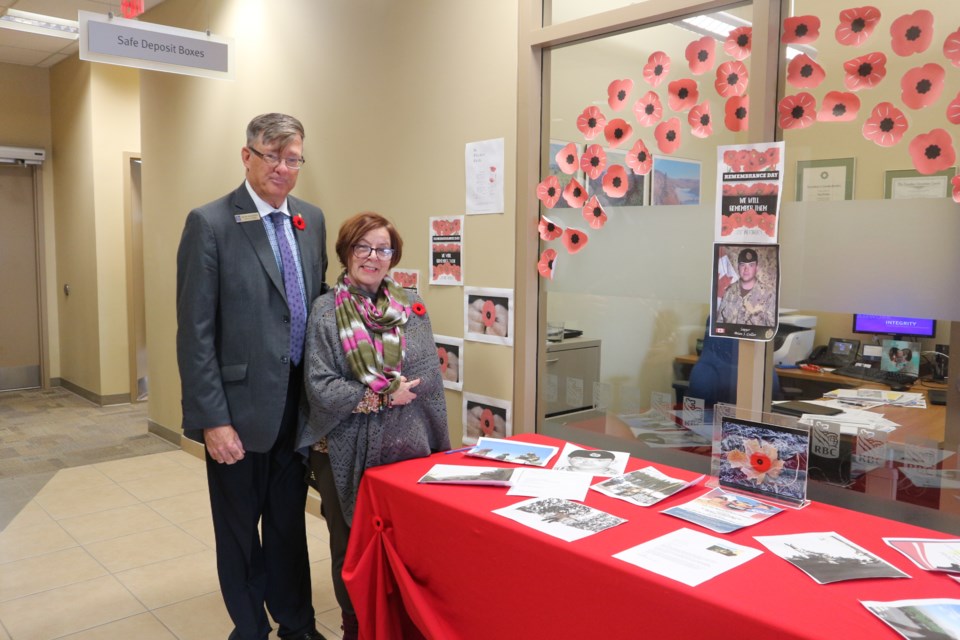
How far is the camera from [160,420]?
543 centimetres

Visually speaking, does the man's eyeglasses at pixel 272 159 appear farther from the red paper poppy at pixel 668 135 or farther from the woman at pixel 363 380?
the red paper poppy at pixel 668 135

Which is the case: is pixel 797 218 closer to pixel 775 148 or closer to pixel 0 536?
pixel 775 148

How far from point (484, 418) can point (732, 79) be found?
1.50m

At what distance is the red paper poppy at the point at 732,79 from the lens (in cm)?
213

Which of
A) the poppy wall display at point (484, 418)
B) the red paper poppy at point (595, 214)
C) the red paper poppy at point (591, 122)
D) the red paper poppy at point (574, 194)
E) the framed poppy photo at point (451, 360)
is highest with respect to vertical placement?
the red paper poppy at point (591, 122)

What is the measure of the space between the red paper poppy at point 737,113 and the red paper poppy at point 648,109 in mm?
237

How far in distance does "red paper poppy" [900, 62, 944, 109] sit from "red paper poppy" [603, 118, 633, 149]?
815 mm

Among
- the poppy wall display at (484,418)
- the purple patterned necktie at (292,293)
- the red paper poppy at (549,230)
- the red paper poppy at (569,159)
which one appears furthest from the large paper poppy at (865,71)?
the purple patterned necktie at (292,293)

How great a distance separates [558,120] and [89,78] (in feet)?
17.0

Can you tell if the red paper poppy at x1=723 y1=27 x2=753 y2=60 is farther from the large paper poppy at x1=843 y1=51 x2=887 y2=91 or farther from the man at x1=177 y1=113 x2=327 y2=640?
the man at x1=177 y1=113 x2=327 y2=640

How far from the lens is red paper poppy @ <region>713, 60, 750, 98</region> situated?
7.00ft

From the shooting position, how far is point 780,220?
2.08 meters

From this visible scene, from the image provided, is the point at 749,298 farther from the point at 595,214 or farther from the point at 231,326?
the point at 231,326

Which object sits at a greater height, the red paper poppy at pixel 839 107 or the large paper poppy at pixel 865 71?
the large paper poppy at pixel 865 71
